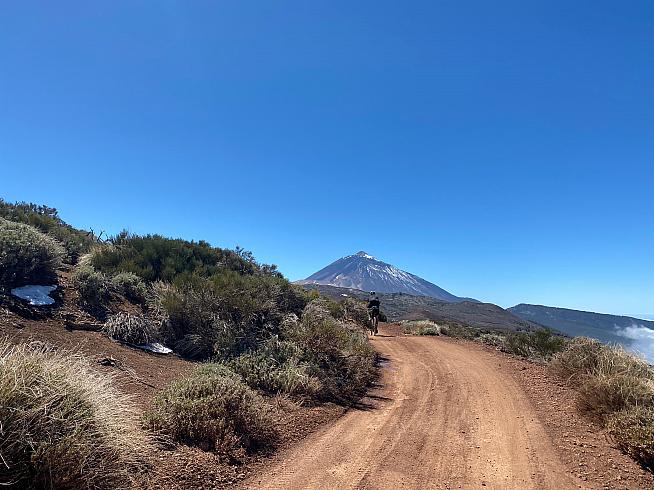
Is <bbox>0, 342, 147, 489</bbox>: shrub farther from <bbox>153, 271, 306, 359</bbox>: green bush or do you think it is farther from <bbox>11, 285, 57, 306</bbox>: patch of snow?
<bbox>11, 285, 57, 306</bbox>: patch of snow

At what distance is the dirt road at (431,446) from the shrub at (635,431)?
Result: 1.05 m

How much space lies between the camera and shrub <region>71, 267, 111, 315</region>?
10.8 meters

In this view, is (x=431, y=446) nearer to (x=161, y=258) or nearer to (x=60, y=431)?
(x=60, y=431)

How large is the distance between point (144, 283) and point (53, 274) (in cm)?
250

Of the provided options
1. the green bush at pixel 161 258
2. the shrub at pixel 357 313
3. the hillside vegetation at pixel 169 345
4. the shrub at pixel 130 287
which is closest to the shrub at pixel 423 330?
the shrub at pixel 357 313

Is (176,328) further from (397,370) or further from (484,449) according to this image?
(484,449)

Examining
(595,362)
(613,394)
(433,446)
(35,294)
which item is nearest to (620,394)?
(613,394)

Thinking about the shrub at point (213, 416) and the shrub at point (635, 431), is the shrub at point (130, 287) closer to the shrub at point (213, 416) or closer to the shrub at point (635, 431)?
the shrub at point (213, 416)

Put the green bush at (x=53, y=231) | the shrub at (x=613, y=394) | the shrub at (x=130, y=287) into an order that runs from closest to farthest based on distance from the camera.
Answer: the shrub at (x=613, y=394) → the shrub at (x=130, y=287) → the green bush at (x=53, y=231)

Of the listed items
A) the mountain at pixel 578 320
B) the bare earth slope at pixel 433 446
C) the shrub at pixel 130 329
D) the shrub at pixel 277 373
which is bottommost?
the bare earth slope at pixel 433 446

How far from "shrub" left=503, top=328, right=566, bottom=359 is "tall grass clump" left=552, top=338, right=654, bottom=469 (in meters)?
4.61

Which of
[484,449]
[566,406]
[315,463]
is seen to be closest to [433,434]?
[484,449]

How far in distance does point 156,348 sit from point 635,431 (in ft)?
31.9

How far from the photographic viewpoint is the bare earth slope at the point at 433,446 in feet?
17.1
